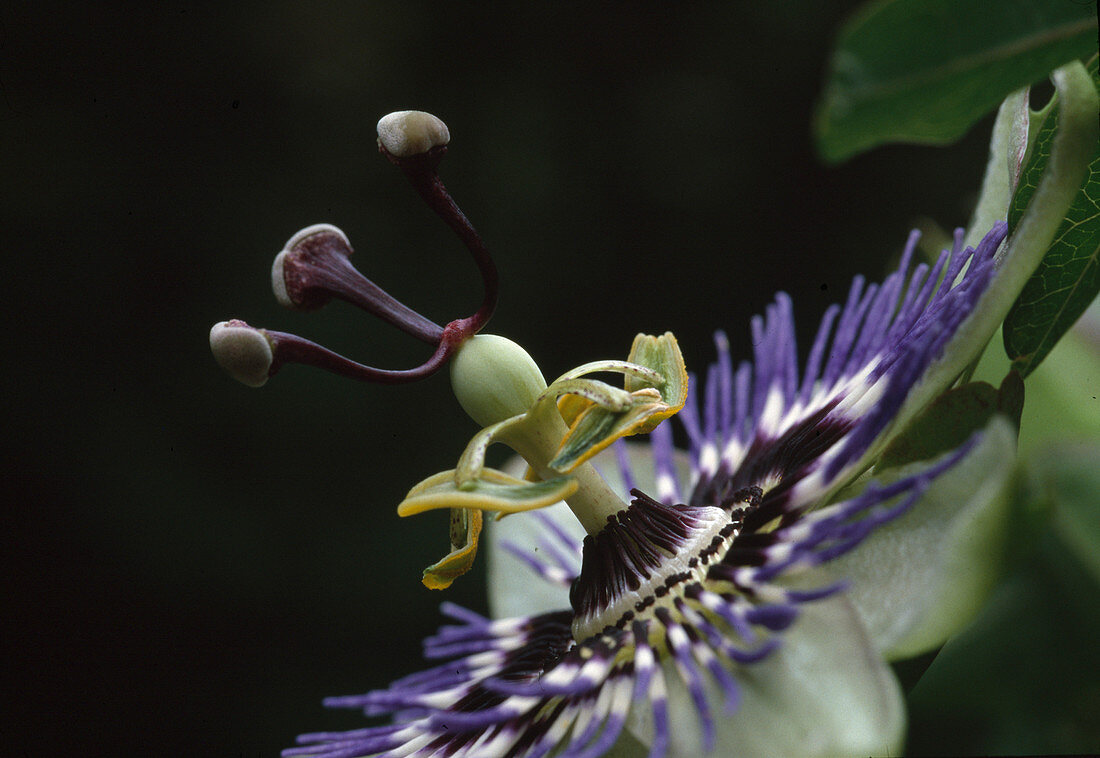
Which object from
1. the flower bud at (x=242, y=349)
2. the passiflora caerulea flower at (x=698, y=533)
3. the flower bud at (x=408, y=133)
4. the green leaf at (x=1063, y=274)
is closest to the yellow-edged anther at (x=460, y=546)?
the passiflora caerulea flower at (x=698, y=533)

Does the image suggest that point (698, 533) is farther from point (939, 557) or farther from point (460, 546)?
point (939, 557)

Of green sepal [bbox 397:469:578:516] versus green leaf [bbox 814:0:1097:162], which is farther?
green sepal [bbox 397:469:578:516]

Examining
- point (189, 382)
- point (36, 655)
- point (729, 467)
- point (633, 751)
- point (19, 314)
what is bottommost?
point (633, 751)

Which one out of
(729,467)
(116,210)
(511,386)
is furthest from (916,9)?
(116,210)

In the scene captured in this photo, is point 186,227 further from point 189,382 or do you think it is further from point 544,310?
point 544,310

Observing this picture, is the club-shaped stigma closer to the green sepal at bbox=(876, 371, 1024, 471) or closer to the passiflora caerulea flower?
the passiflora caerulea flower

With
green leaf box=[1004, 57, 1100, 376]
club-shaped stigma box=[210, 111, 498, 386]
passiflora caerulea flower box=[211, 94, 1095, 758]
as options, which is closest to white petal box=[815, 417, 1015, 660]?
passiflora caerulea flower box=[211, 94, 1095, 758]

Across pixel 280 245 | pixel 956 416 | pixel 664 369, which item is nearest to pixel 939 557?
pixel 956 416
